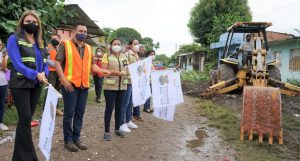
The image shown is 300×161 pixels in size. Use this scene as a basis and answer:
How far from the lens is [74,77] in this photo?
495cm

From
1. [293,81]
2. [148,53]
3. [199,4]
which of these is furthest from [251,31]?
[199,4]

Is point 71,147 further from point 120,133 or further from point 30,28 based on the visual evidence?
point 30,28

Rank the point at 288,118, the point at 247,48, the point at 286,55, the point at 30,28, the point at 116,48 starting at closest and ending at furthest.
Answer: the point at 30,28 → the point at 116,48 → the point at 288,118 → the point at 247,48 → the point at 286,55

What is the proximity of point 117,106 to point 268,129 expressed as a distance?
2.77 metres

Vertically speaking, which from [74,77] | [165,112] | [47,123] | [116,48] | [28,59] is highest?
[116,48]

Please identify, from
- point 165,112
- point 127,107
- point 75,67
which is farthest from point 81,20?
point 75,67

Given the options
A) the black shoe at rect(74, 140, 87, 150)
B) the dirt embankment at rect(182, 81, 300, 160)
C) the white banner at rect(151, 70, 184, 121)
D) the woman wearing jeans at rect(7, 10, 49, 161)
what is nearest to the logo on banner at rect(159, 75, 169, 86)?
the white banner at rect(151, 70, 184, 121)

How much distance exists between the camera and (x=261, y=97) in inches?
255

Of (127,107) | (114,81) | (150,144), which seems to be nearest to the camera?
(114,81)

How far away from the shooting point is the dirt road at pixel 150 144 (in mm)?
5191

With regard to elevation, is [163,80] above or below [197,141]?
above

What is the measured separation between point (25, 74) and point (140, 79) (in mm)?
2712

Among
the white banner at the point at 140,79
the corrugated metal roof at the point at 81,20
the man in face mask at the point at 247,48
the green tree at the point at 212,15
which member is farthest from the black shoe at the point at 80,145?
the green tree at the point at 212,15

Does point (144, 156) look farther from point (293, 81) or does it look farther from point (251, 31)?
point (293, 81)
